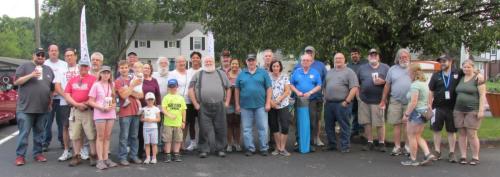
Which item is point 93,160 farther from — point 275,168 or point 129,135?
point 275,168

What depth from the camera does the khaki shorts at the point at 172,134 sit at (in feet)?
26.3

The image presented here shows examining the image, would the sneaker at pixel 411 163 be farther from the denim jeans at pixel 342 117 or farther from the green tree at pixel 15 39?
the green tree at pixel 15 39

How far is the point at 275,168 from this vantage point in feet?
24.5

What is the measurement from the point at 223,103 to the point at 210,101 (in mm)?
271

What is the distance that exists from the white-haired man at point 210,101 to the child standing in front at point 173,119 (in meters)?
0.33

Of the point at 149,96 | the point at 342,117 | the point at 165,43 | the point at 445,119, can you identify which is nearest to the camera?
the point at 149,96

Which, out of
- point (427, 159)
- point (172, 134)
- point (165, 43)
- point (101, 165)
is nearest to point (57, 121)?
point (101, 165)

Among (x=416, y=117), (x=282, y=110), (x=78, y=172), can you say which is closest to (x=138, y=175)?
(x=78, y=172)

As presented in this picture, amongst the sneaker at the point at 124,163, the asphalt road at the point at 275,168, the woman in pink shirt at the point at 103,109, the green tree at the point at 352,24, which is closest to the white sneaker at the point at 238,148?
the asphalt road at the point at 275,168

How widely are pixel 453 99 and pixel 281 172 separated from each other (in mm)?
2883

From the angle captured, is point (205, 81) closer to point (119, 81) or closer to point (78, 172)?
point (119, 81)

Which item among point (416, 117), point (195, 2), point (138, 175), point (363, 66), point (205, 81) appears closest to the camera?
point (138, 175)

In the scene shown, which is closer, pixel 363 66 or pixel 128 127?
pixel 128 127

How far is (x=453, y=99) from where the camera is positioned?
25.6 feet
